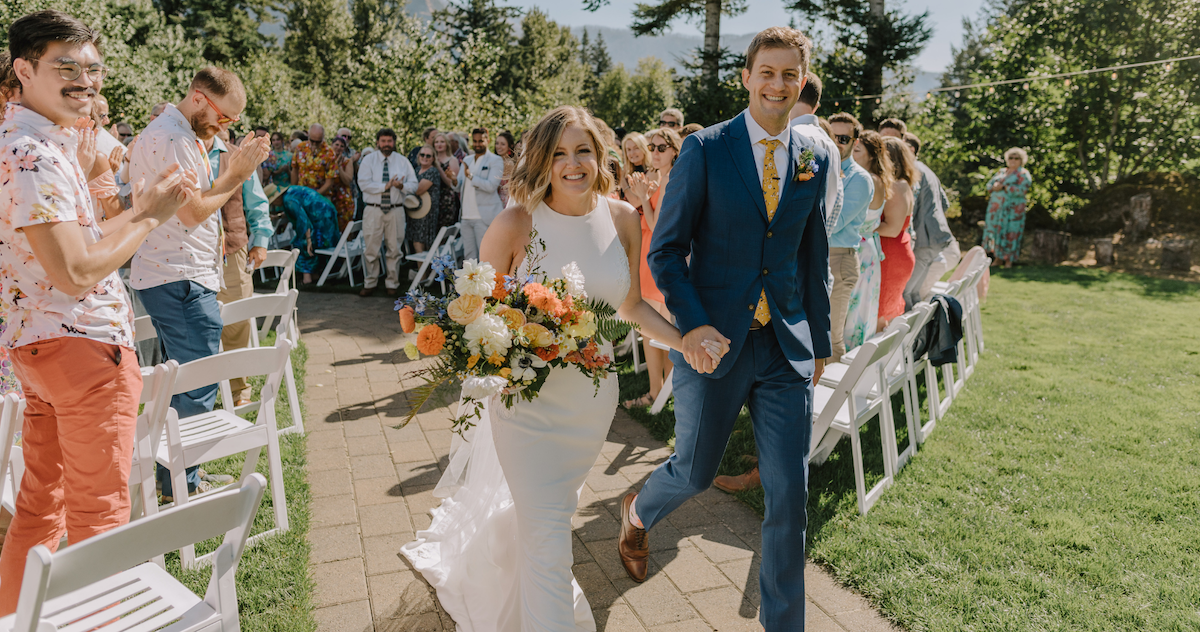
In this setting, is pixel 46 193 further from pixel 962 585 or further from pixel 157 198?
pixel 962 585

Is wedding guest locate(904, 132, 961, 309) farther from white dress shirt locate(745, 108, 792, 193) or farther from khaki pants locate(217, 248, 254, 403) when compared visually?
khaki pants locate(217, 248, 254, 403)

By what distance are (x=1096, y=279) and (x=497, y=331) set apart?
1377cm

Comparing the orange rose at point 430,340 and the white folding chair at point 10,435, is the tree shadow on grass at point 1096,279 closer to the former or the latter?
the orange rose at point 430,340

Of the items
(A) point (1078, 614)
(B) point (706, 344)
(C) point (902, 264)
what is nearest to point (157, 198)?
(B) point (706, 344)

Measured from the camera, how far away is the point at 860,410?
4.29 metres

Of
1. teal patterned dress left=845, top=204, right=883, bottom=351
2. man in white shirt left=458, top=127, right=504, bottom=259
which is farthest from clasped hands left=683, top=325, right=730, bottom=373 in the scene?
man in white shirt left=458, top=127, right=504, bottom=259

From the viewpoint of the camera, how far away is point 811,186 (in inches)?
110

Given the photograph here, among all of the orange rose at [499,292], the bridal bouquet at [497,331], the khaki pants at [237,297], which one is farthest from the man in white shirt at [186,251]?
the orange rose at [499,292]

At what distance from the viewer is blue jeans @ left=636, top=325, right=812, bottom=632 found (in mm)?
2723

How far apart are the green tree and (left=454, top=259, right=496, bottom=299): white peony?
15104 mm

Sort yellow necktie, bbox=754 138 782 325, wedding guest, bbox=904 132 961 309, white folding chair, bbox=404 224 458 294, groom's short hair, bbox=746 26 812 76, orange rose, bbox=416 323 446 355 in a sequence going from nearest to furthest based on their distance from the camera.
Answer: orange rose, bbox=416 323 446 355
groom's short hair, bbox=746 26 812 76
yellow necktie, bbox=754 138 782 325
wedding guest, bbox=904 132 961 309
white folding chair, bbox=404 224 458 294

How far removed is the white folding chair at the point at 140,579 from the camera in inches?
63.4

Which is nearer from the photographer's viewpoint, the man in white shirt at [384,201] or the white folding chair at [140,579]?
the white folding chair at [140,579]

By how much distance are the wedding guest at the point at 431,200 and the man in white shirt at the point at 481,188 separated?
1029 millimetres
